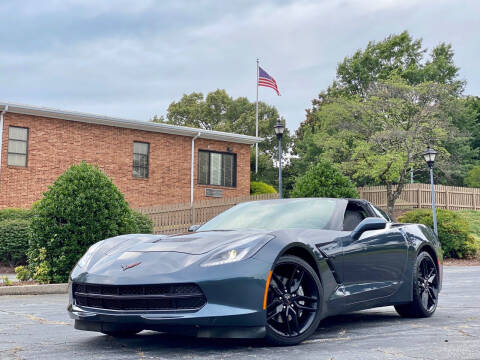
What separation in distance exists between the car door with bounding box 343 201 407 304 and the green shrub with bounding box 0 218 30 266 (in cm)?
1213

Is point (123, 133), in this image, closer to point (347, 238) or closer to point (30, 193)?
point (30, 193)

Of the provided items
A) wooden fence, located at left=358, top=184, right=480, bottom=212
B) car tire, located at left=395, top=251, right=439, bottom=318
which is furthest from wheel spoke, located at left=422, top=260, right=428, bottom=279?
wooden fence, located at left=358, top=184, right=480, bottom=212

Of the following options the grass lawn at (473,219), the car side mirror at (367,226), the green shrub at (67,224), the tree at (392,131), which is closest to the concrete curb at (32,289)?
the green shrub at (67,224)

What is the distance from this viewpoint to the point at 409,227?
22.0ft

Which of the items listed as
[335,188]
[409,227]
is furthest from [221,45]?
[409,227]

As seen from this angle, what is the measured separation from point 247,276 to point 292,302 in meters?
0.58

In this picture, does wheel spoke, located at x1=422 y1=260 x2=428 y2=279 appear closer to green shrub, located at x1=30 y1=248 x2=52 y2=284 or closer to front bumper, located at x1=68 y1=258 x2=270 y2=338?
front bumper, located at x1=68 y1=258 x2=270 y2=338

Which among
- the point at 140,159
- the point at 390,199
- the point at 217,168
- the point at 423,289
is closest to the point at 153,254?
the point at 423,289

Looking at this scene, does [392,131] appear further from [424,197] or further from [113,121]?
[113,121]

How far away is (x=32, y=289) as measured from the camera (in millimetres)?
10562

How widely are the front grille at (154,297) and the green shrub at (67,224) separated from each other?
6.74 meters

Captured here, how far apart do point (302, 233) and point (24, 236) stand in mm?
12859

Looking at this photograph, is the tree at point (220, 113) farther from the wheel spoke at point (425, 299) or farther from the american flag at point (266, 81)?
the wheel spoke at point (425, 299)

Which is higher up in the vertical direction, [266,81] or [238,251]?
[266,81]
